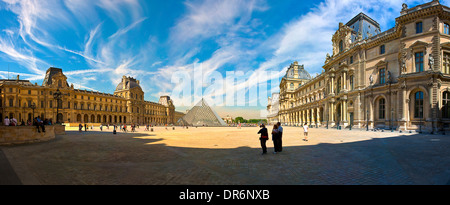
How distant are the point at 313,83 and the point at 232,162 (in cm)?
5690

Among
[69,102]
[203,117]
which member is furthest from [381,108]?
[69,102]

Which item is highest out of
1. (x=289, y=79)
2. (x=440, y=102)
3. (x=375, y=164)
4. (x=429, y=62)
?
(x=289, y=79)

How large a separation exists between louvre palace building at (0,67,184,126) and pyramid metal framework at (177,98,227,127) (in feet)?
108

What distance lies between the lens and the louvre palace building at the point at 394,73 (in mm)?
24797

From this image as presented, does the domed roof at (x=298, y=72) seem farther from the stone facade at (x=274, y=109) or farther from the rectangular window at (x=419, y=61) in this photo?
the rectangular window at (x=419, y=61)

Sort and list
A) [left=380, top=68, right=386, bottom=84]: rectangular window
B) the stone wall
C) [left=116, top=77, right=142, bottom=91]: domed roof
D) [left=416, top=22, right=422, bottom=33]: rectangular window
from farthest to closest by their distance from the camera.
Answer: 1. [left=116, top=77, right=142, bottom=91]: domed roof
2. [left=380, top=68, right=386, bottom=84]: rectangular window
3. [left=416, top=22, right=422, bottom=33]: rectangular window
4. the stone wall

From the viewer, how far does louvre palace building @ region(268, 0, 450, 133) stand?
976 inches

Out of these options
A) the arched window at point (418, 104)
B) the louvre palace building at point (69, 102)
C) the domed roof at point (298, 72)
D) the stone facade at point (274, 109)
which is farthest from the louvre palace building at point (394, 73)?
the stone facade at point (274, 109)

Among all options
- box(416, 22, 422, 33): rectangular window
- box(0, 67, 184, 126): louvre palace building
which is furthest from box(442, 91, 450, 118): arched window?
box(0, 67, 184, 126): louvre palace building

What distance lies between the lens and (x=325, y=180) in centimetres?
508

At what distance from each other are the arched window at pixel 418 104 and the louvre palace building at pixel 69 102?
63.0 meters

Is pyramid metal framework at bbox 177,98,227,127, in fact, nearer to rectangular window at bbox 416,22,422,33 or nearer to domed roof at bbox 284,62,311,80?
domed roof at bbox 284,62,311,80
